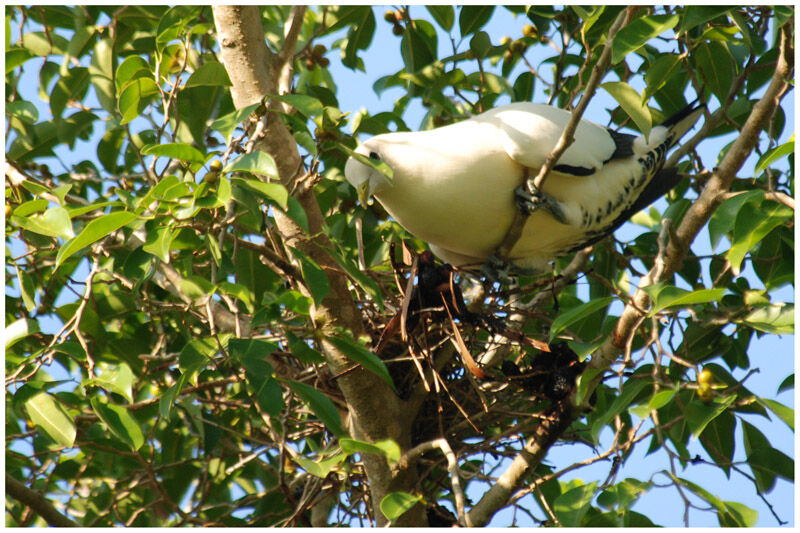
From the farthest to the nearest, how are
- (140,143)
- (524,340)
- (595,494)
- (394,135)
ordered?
(140,143) → (394,135) → (524,340) → (595,494)

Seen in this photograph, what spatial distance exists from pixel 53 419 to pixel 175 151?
34.2 inches

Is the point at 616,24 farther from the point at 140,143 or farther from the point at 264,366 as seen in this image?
the point at 140,143

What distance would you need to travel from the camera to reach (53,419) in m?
2.31

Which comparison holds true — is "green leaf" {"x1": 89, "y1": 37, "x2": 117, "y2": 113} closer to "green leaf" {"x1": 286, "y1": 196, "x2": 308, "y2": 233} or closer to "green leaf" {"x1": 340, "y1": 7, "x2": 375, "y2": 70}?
"green leaf" {"x1": 340, "y1": 7, "x2": 375, "y2": 70}

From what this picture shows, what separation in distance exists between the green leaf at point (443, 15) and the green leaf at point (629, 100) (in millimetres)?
1154

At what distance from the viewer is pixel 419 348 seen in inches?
108

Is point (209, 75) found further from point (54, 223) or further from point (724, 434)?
point (724, 434)

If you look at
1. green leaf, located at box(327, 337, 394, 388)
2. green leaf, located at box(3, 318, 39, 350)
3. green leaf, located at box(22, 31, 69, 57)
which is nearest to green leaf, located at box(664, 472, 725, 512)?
green leaf, located at box(327, 337, 394, 388)

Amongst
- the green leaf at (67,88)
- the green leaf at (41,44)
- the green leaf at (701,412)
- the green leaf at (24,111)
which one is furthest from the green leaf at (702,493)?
the green leaf at (41,44)

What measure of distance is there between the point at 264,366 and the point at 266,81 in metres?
1.06

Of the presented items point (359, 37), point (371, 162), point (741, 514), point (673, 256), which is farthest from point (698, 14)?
point (359, 37)

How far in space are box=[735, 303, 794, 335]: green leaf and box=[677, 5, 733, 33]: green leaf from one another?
73cm

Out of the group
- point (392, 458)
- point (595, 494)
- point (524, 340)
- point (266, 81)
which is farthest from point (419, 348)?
point (266, 81)

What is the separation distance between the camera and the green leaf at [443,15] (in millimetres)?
3252
